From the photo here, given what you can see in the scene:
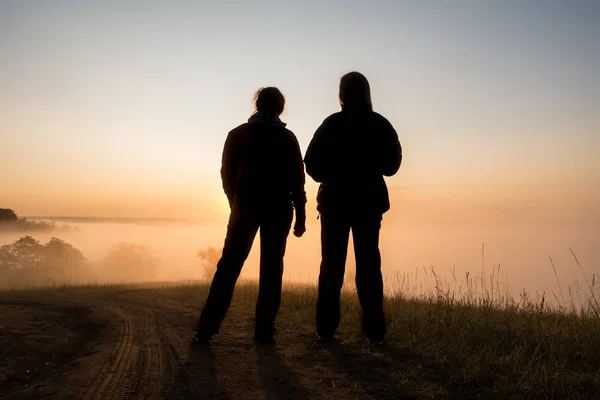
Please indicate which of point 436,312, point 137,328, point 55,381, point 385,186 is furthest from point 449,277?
point 55,381

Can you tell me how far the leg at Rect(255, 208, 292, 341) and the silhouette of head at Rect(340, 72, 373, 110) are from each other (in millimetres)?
1312

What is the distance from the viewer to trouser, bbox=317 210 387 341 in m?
4.19

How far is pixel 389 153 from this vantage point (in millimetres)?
4250

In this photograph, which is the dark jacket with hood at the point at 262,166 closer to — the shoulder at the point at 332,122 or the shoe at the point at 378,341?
the shoulder at the point at 332,122

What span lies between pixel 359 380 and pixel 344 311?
2.53 metres

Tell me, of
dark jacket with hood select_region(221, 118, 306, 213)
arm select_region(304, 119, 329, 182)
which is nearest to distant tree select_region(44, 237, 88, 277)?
dark jacket with hood select_region(221, 118, 306, 213)

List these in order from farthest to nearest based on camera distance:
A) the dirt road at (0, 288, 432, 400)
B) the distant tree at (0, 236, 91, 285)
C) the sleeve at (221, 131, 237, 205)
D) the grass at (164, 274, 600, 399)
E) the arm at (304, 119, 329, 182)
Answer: the distant tree at (0, 236, 91, 285) < the sleeve at (221, 131, 237, 205) < the arm at (304, 119, 329, 182) < the dirt road at (0, 288, 432, 400) < the grass at (164, 274, 600, 399)

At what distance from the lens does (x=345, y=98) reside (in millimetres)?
4367

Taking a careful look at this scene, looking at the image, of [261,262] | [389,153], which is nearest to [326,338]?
[261,262]

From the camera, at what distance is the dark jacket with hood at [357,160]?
13.9 ft

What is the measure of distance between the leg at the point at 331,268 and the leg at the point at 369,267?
0.14 m

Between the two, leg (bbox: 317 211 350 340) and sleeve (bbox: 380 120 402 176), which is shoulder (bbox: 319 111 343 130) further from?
leg (bbox: 317 211 350 340)

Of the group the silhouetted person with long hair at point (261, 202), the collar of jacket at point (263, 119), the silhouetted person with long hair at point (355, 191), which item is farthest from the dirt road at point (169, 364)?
the collar of jacket at point (263, 119)

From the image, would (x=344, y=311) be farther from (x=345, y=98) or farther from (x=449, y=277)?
(x=345, y=98)
